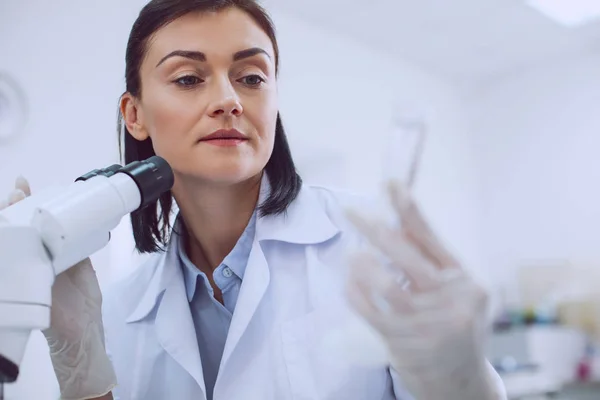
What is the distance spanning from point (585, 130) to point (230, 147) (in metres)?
4.05

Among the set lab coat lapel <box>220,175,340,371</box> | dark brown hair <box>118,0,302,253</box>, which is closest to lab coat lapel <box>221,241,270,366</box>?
lab coat lapel <box>220,175,340,371</box>

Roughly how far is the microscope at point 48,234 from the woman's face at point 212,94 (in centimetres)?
20

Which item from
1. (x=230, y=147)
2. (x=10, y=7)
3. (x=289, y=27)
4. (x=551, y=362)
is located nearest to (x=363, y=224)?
(x=230, y=147)

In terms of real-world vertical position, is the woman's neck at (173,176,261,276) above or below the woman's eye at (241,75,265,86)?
below

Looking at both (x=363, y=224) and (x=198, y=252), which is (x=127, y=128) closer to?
(x=198, y=252)

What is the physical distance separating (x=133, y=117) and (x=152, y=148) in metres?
0.08

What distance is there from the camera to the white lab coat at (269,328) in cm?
93

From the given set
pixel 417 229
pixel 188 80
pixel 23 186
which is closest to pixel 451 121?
pixel 188 80

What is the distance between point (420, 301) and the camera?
57 cm

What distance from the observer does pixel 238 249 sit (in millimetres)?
1135

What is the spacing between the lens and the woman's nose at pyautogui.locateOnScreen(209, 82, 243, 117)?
0.98 m

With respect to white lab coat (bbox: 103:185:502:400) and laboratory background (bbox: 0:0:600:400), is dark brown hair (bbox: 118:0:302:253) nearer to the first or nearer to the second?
white lab coat (bbox: 103:185:502:400)

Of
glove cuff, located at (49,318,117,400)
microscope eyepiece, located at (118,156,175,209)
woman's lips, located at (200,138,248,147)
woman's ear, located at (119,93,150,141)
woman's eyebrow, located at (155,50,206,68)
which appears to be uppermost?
woman's eyebrow, located at (155,50,206,68)

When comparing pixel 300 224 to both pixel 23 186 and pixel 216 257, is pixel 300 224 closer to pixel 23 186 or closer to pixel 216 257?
pixel 216 257
